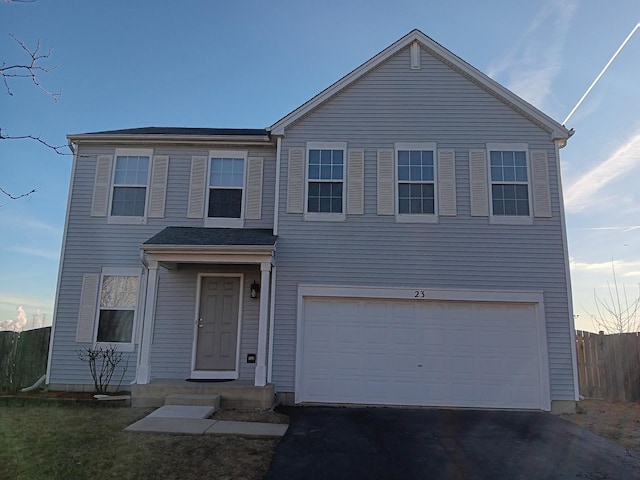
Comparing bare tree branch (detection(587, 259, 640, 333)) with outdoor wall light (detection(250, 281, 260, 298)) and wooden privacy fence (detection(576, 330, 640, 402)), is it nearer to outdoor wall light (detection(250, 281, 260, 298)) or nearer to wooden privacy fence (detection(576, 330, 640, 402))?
wooden privacy fence (detection(576, 330, 640, 402))

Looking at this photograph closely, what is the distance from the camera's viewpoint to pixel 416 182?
29.7 ft

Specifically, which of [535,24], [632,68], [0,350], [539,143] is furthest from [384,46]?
[0,350]

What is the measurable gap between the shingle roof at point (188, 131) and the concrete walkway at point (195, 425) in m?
6.03

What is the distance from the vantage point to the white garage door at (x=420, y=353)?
27.3 ft

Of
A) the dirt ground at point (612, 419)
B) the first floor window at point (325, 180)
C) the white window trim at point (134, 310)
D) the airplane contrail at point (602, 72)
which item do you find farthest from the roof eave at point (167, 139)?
the dirt ground at point (612, 419)

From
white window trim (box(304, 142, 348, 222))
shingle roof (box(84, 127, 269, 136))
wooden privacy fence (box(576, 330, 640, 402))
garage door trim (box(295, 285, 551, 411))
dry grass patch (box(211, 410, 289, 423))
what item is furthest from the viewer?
shingle roof (box(84, 127, 269, 136))

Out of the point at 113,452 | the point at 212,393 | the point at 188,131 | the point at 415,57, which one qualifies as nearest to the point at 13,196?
the point at 113,452

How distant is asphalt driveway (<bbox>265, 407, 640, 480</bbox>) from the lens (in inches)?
191

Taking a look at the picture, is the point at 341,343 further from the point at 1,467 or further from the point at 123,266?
the point at 1,467

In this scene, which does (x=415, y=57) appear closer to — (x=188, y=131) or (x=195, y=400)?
(x=188, y=131)

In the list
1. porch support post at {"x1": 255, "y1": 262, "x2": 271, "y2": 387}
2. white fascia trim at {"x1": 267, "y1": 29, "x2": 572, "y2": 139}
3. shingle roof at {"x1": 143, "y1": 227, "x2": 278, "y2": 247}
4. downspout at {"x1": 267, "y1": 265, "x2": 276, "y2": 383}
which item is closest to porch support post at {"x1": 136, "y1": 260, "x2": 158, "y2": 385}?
shingle roof at {"x1": 143, "y1": 227, "x2": 278, "y2": 247}

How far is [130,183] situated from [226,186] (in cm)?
212

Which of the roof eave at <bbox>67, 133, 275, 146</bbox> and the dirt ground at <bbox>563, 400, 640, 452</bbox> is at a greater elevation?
the roof eave at <bbox>67, 133, 275, 146</bbox>

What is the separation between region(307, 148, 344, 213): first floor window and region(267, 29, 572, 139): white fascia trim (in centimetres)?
89
